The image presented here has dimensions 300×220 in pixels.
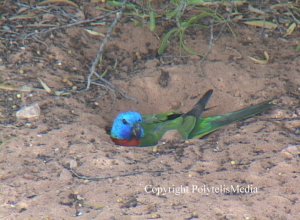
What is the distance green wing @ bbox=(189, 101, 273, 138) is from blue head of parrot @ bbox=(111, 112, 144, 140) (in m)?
0.41

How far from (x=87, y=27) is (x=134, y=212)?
2442 mm

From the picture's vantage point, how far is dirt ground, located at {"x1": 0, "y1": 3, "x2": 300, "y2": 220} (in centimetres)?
404

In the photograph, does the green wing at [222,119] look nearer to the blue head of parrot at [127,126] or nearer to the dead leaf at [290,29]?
the blue head of parrot at [127,126]

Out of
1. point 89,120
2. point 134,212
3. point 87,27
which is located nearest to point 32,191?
point 134,212

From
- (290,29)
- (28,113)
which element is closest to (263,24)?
(290,29)

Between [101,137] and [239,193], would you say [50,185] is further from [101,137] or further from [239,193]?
[239,193]

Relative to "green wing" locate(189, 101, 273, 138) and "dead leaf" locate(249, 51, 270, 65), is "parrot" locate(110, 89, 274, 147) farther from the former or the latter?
"dead leaf" locate(249, 51, 270, 65)

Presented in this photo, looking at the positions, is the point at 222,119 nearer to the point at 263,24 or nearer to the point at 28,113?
the point at 263,24

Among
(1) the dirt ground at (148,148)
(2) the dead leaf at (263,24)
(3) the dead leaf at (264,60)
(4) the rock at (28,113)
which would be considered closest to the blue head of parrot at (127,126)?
(1) the dirt ground at (148,148)

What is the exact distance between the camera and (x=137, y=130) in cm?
538

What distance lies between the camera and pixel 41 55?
5668 millimetres

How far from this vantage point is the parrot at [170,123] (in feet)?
17.2

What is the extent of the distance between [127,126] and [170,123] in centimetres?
35

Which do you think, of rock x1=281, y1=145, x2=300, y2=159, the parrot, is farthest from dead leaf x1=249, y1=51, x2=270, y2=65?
rock x1=281, y1=145, x2=300, y2=159
